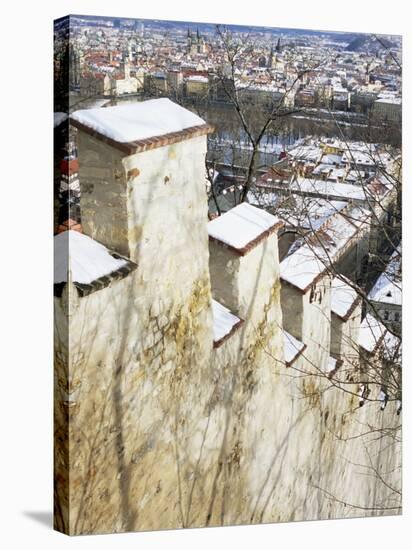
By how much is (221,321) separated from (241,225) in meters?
0.59

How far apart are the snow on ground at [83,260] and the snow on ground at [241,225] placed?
742 mm

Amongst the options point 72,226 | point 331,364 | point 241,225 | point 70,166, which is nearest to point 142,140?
point 70,166

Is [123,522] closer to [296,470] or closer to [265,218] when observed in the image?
[296,470]

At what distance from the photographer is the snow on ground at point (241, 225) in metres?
6.68

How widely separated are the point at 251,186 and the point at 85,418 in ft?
5.82

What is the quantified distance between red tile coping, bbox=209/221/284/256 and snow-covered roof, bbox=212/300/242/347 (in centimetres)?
33

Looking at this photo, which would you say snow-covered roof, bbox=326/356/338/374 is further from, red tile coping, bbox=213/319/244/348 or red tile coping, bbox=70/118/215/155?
red tile coping, bbox=70/118/215/155

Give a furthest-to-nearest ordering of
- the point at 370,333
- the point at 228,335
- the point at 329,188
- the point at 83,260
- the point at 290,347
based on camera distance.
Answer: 1. the point at 370,333
2. the point at 329,188
3. the point at 290,347
4. the point at 228,335
5. the point at 83,260

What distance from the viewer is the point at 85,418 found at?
6.17m

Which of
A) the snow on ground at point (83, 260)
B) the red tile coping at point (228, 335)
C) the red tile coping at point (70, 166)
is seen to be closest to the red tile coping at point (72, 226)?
the snow on ground at point (83, 260)

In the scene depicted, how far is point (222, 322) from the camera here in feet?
22.0

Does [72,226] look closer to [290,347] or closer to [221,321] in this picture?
[221,321]

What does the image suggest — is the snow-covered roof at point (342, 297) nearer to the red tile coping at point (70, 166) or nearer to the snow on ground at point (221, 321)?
the snow on ground at point (221, 321)

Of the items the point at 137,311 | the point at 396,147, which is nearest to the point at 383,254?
the point at 396,147
